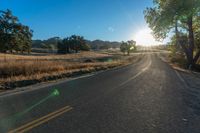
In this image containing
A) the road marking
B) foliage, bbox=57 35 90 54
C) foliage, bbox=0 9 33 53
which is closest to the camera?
the road marking

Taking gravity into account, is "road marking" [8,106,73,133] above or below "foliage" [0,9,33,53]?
below

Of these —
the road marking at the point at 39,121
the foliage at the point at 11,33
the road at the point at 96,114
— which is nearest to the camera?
the road marking at the point at 39,121

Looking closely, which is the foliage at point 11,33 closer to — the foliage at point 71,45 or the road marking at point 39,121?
the road marking at point 39,121

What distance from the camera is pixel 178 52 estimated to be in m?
54.1

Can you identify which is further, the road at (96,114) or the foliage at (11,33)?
the foliage at (11,33)

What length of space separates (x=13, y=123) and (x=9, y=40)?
864 inches

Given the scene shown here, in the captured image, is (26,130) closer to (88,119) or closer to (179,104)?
(88,119)

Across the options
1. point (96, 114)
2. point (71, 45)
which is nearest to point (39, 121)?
point (96, 114)

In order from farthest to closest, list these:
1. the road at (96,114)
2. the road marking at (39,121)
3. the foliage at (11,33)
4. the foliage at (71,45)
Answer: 1. the foliage at (71,45)
2. the foliage at (11,33)
3. the road at (96,114)
4. the road marking at (39,121)

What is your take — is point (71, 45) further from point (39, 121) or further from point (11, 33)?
point (39, 121)

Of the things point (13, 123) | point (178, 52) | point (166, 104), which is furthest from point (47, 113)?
point (178, 52)

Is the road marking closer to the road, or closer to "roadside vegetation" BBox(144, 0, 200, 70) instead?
the road

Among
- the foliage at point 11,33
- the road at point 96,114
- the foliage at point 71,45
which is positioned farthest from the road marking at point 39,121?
the foliage at point 71,45

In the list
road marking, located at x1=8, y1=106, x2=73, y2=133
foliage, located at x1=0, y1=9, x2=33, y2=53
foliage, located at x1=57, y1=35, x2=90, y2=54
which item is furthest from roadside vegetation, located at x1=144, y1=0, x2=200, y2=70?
foliage, located at x1=57, y1=35, x2=90, y2=54
